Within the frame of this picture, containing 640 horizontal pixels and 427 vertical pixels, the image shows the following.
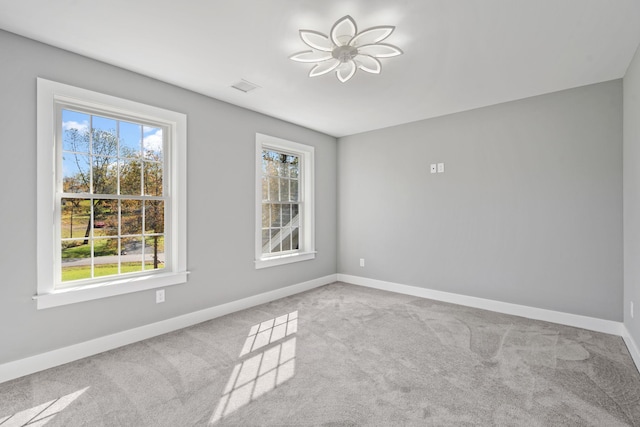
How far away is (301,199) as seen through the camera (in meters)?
4.88

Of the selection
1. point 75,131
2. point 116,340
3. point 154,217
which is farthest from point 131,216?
point 116,340

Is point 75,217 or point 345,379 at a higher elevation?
point 75,217

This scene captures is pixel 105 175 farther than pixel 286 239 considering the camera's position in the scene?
No

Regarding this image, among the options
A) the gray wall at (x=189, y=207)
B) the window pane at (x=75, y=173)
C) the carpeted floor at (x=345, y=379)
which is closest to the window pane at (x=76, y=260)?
the gray wall at (x=189, y=207)

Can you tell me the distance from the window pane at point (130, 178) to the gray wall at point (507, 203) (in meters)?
3.20

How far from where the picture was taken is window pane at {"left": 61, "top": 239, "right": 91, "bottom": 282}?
8.41 ft

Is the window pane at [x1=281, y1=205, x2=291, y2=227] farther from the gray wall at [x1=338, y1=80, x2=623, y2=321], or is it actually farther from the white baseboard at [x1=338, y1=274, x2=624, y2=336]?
the white baseboard at [x1=338, y1=274, x2=624, y2=336]

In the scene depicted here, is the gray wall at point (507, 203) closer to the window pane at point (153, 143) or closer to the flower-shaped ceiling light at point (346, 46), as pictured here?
the flower-shaped ceiling light at point (346, 46)

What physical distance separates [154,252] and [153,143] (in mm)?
1120

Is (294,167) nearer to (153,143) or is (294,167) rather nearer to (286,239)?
(286,239)

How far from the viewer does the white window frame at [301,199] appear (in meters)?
4.01

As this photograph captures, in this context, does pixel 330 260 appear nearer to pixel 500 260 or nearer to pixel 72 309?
pixel 500 260

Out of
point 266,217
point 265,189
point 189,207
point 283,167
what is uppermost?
point 283,167

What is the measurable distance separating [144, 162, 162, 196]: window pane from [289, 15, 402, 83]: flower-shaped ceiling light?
5.93 ft
